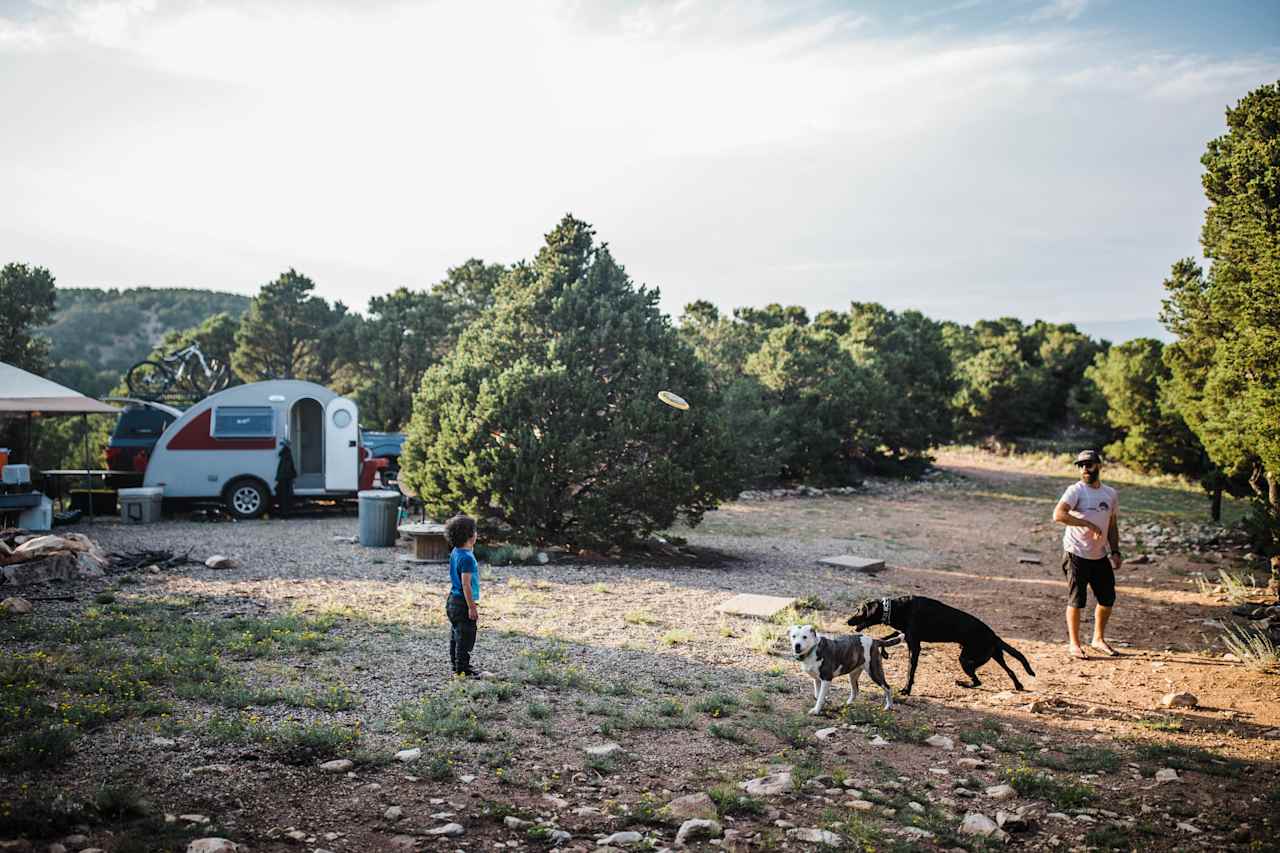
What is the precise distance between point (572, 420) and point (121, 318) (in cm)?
5438

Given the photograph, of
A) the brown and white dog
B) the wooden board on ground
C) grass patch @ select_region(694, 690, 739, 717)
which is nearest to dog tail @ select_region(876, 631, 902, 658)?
the brown and white dog

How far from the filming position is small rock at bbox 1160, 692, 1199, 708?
656 centimetres

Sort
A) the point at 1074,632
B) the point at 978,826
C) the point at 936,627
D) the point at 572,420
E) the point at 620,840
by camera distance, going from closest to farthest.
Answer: the point at 620,840, the point at 978,826, the point at 936,627, the point at 1074,632, the point at 572,420

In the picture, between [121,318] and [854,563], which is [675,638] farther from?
[121,318]

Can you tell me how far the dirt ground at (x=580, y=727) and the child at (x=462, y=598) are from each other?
0.88ft

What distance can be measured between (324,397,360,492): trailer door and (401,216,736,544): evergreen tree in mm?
3569

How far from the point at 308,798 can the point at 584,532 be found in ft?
27.1

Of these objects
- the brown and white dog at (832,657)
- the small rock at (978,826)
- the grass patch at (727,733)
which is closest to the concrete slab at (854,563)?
the brown and white dog at (832,657)

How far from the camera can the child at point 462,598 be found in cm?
654

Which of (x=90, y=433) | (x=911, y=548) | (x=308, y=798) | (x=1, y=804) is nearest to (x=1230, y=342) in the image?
Answer: (x=911, y=548)

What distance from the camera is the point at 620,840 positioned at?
13.5ft

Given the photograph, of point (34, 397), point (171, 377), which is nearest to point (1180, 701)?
point (34, 397)

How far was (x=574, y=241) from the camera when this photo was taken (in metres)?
13.6

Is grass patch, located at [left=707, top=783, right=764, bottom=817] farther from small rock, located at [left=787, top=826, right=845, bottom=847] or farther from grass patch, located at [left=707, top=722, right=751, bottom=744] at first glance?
grass patch, located at [left=707, top=722, right=751, bottom=744]
